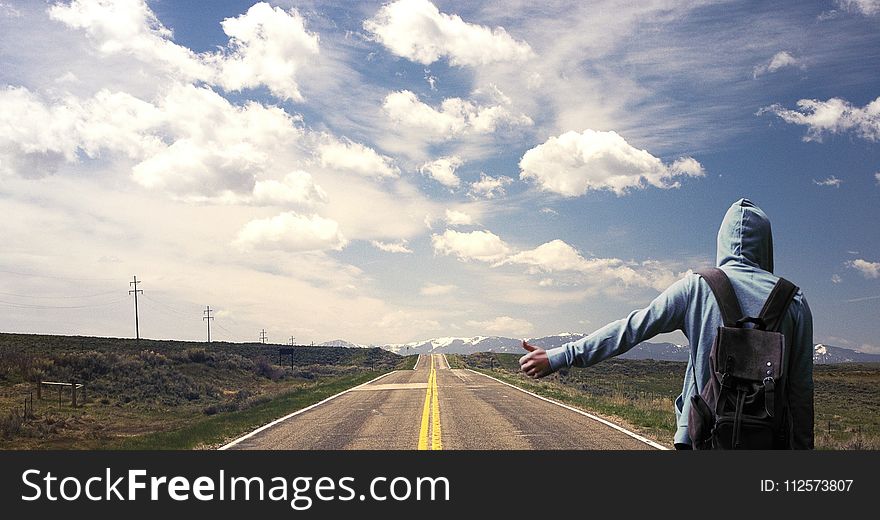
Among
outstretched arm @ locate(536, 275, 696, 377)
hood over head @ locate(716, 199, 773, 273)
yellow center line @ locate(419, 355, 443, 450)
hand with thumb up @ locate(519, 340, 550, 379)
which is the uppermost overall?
hood over head @ locate(716, 199, 773, 273)

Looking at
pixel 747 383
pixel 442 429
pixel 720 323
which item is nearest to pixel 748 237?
pixel 720 323

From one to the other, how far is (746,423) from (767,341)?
1.47 ft

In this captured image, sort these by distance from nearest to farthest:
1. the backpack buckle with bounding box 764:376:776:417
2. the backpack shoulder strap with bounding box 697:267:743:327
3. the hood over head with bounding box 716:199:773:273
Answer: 1. the backpack buckle with bounding box 764:376:776:417
2. the backpack shoulder strap with bounding box 697:267:743:327
3. the hood over head with bounding box 716:199:773:273

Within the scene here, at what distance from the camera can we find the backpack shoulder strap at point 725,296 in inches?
163

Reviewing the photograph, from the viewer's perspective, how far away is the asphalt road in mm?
14039

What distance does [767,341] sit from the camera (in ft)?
13.3

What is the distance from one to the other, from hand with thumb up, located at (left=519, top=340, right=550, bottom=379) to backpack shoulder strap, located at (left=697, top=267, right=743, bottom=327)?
1.00 meters

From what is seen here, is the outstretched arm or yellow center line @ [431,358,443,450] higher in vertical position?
the outstretched arm

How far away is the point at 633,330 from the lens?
4355 mm

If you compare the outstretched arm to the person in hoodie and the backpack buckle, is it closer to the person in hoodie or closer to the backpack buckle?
the person in hoodie

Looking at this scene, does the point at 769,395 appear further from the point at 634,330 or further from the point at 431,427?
the point at 431,427

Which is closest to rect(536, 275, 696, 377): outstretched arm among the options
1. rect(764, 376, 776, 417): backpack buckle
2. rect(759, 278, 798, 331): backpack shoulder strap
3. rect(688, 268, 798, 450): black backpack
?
rect(688, 268, 798, 450): black backpack

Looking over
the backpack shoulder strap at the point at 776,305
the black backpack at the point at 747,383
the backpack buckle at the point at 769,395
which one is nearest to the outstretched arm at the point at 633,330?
the black backpack at the point at 747,383

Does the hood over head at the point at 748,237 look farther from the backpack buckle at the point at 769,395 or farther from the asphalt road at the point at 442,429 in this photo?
the asphalt road at the point at 442,429
